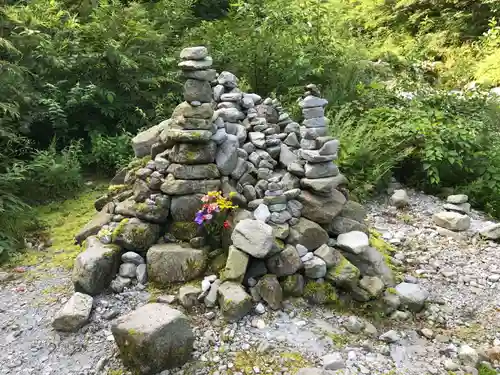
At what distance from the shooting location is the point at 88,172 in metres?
6.54

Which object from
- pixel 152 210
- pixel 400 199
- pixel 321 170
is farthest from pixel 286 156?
pixel 400 199

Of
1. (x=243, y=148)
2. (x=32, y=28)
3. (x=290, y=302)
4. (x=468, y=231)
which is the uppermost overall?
(x=32, y=28)

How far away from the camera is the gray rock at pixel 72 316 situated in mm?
3420

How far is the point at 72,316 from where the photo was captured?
3412 millimetres

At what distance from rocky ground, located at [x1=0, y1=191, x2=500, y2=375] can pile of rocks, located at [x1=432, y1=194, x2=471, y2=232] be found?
90 centimetres

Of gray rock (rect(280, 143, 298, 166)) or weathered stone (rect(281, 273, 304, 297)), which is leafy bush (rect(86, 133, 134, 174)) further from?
weathered stone (rect(281, 273, 304, 297))

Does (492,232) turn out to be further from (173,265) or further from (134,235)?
(134,235)

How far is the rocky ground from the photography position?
3154mm

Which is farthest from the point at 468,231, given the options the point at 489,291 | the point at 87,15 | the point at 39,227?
the point at 87,15

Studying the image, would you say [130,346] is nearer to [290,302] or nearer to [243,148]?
[290,302]

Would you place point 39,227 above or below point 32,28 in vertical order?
below

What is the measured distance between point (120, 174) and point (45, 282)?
143cm

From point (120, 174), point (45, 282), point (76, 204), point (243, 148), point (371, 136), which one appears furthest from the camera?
point (371, 136)

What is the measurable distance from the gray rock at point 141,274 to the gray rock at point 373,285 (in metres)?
1.85
